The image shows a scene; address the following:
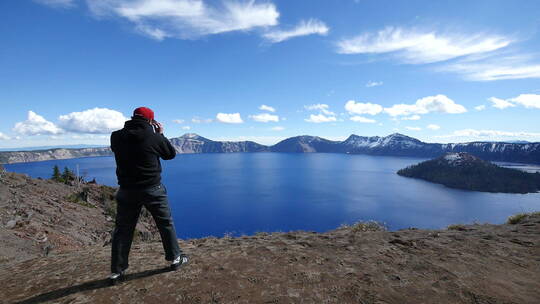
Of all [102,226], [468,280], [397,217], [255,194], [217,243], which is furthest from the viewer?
[255,194]

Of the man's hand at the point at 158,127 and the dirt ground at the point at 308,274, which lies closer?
the dirt ground at the point at 308,274

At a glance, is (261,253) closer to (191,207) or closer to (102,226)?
(102,226)

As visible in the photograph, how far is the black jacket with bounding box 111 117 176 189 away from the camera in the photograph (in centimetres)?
468

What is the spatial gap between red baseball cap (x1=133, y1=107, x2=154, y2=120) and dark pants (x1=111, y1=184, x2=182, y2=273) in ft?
4.50

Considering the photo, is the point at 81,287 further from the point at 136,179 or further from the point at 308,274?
the point at 308,274

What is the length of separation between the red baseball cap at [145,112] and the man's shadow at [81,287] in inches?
123

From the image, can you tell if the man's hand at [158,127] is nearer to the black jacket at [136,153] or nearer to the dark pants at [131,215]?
the black jacket at [136,153]

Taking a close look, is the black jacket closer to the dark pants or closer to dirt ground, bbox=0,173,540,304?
the dark pants

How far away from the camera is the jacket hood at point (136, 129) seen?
4.68 metres

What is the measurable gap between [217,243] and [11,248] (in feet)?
30.0

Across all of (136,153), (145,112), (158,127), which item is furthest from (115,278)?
(145,112)

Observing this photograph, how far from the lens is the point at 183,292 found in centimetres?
440

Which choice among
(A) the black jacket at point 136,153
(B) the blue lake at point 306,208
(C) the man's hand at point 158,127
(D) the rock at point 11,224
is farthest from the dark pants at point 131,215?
(B) the blue lake at point 306,208

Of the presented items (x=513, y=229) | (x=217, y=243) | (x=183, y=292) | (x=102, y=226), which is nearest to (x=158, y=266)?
(x=183, y=292)
